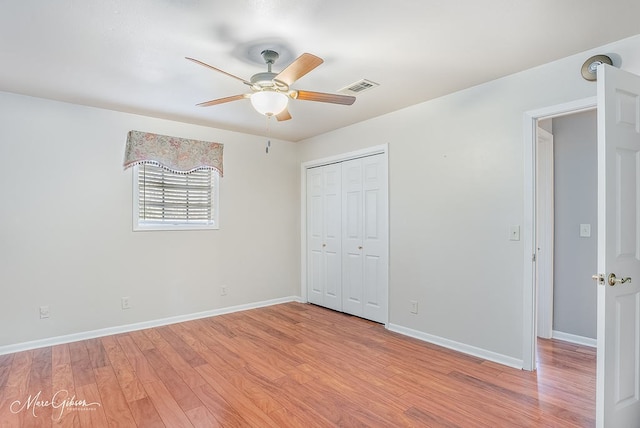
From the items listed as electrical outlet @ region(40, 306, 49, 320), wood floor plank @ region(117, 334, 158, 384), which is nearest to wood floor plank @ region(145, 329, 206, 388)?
wood floor plank @ region(117, 334, 158, 384)

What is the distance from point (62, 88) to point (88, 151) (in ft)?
2.35

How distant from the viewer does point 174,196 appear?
167 inches

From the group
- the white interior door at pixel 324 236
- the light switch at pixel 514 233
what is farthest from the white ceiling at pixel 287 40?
the white interior door at pixel 324 236

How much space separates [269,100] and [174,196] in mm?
2402

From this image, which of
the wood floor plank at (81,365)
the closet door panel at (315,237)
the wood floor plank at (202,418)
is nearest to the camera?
the wood floor plank at (202,418)

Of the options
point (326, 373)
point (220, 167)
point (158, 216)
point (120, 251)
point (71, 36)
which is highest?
point (71, 36)

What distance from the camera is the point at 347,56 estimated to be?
2543mm

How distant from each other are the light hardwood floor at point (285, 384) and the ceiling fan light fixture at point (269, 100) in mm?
2025

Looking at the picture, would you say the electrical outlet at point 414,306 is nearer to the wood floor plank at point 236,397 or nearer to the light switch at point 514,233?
the light switch at point 514,233

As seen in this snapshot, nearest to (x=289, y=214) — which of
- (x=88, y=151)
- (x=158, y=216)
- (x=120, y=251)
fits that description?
(x=158, y=216)

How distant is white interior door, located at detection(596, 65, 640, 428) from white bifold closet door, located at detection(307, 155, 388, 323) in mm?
2210

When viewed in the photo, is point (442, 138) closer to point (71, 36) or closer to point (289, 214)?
point (289, 214)

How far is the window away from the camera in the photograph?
3.98 metres

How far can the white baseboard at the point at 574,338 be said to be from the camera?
130 inches
